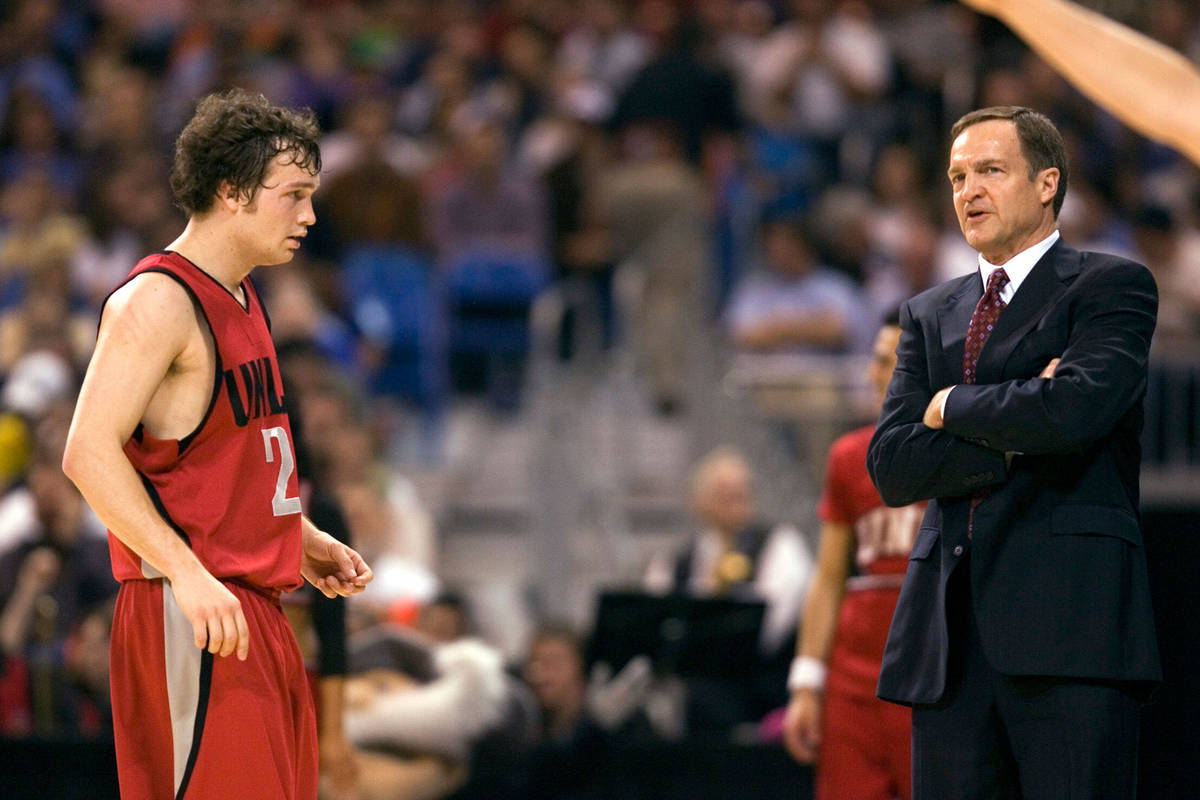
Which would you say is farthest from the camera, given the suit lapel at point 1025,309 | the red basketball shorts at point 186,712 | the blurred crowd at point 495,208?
the blurred crowd at point 495,208

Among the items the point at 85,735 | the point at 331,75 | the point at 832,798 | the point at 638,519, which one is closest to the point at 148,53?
the point at 331,75

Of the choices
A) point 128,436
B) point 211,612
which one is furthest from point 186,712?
point 128,436

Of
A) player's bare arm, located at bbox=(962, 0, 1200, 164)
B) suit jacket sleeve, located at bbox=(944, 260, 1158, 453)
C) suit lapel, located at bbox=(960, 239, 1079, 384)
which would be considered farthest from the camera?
player's bare arm, located at bbox=(962, 0, 1200, 164)

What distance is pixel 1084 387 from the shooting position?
3383 millimetres

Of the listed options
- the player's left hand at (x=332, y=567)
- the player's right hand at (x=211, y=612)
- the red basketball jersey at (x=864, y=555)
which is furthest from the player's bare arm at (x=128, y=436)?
the red basketball jersey at (x=864, y=555)

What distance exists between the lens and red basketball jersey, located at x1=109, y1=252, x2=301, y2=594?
3580 mm

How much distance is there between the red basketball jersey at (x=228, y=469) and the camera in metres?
3.58

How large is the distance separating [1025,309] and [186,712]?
2106 millimetres

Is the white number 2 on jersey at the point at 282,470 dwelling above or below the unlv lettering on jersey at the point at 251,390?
below

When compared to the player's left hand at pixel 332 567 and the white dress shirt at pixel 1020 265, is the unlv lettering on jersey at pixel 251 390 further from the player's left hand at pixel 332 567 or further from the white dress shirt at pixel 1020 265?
the white dress shirt at pixel 1020 265

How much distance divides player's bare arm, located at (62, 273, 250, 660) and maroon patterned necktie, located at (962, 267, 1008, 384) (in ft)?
5.71

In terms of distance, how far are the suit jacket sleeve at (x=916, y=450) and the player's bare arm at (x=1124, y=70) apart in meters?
0.99

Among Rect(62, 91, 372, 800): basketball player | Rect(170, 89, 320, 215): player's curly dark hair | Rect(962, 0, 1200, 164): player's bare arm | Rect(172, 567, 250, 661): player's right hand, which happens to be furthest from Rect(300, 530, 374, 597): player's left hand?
Rect(962, 0, 1200, 164): player's bare arm

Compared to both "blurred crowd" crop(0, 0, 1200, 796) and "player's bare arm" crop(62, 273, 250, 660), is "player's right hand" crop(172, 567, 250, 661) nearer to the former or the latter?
"player's bare arm" crop(62, 273, 250, 660)
